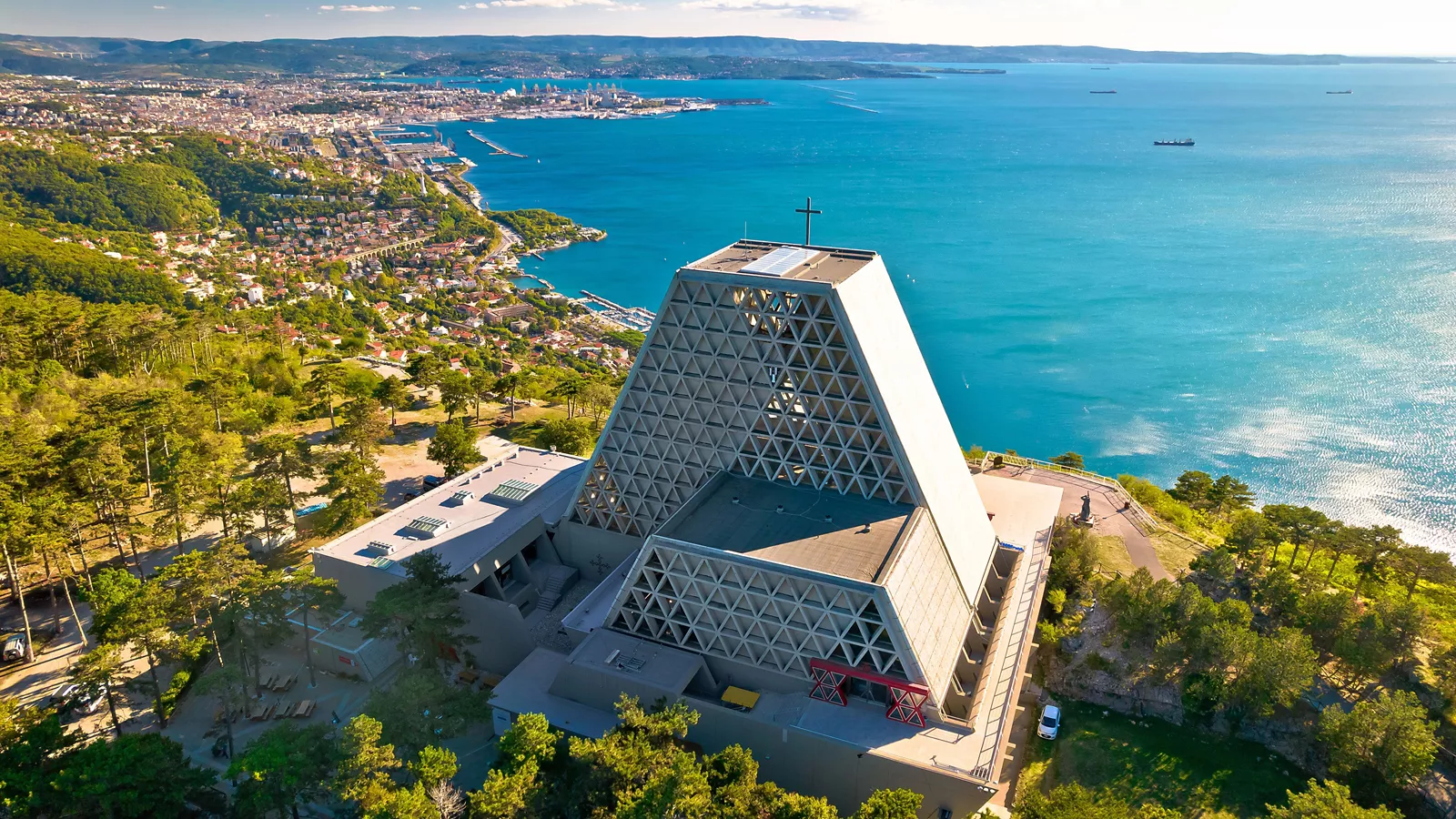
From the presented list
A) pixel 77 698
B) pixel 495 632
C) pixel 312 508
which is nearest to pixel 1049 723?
pixel 495 632

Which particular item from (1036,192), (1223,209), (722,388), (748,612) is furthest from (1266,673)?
(1036,192)

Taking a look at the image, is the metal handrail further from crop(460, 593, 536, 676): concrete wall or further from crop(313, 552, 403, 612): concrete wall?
crop(313, 552, 403, 612): concrete wall

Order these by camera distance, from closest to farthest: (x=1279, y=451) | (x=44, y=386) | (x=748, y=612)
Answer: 1. (x=748, y=612)
2. (x=44, y=386)
3. (x=1279, y=451)

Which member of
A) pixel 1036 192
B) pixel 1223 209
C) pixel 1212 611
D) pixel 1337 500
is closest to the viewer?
pixel 1212 611

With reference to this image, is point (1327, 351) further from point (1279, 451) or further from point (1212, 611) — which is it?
point (1212, 611)

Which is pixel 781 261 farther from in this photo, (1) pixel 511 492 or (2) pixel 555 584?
(1) pixel 511 492

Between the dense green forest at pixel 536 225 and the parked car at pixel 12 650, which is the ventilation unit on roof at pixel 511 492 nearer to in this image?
the parked car at pixel 12 650

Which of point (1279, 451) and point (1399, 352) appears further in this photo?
point (1399, 352)

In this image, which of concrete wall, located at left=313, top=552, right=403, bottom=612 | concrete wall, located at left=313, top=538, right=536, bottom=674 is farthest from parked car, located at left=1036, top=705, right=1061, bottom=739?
concrete wall, located at left=313, top=552, right=403, bottom=612
